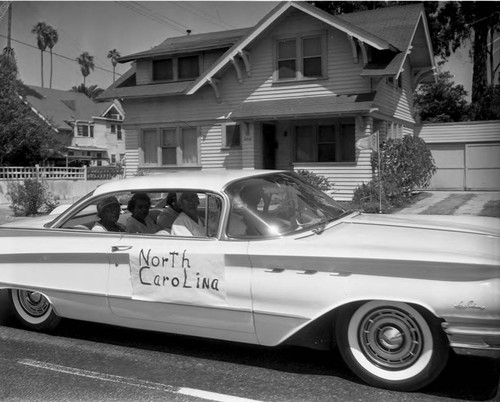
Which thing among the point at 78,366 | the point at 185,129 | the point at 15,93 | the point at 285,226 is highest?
the point at 15,93

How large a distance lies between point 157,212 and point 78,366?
1561mm

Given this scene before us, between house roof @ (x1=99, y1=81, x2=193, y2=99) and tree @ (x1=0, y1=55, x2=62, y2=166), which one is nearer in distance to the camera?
house roof @ (x1=99, y1=81, x2=193, y2=99)

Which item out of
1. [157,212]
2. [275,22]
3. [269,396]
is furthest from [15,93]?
[269,396]

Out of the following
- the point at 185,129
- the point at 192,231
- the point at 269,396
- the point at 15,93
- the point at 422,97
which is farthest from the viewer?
the point at 422,97

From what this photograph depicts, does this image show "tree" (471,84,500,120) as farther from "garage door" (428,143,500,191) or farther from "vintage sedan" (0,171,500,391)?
"vintage sedan" (0,171,500,391)

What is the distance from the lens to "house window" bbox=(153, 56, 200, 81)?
20.4 meters

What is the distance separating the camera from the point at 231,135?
62.8 ft

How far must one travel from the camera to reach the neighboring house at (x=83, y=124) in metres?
48.9

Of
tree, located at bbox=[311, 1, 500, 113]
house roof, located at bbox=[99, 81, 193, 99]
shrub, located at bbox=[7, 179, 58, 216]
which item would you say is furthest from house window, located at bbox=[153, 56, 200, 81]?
tree, located at bbox=[311, 1, 500, 113]

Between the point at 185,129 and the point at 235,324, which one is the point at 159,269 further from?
the point at 185,129

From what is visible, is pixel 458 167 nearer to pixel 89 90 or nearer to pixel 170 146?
pixel 170 146

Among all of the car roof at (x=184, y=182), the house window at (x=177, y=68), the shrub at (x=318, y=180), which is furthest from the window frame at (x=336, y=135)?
the car roof at (x=184, y=182)

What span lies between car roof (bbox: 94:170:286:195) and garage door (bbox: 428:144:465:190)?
59.8 ft

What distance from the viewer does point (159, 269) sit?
420 centimetres
